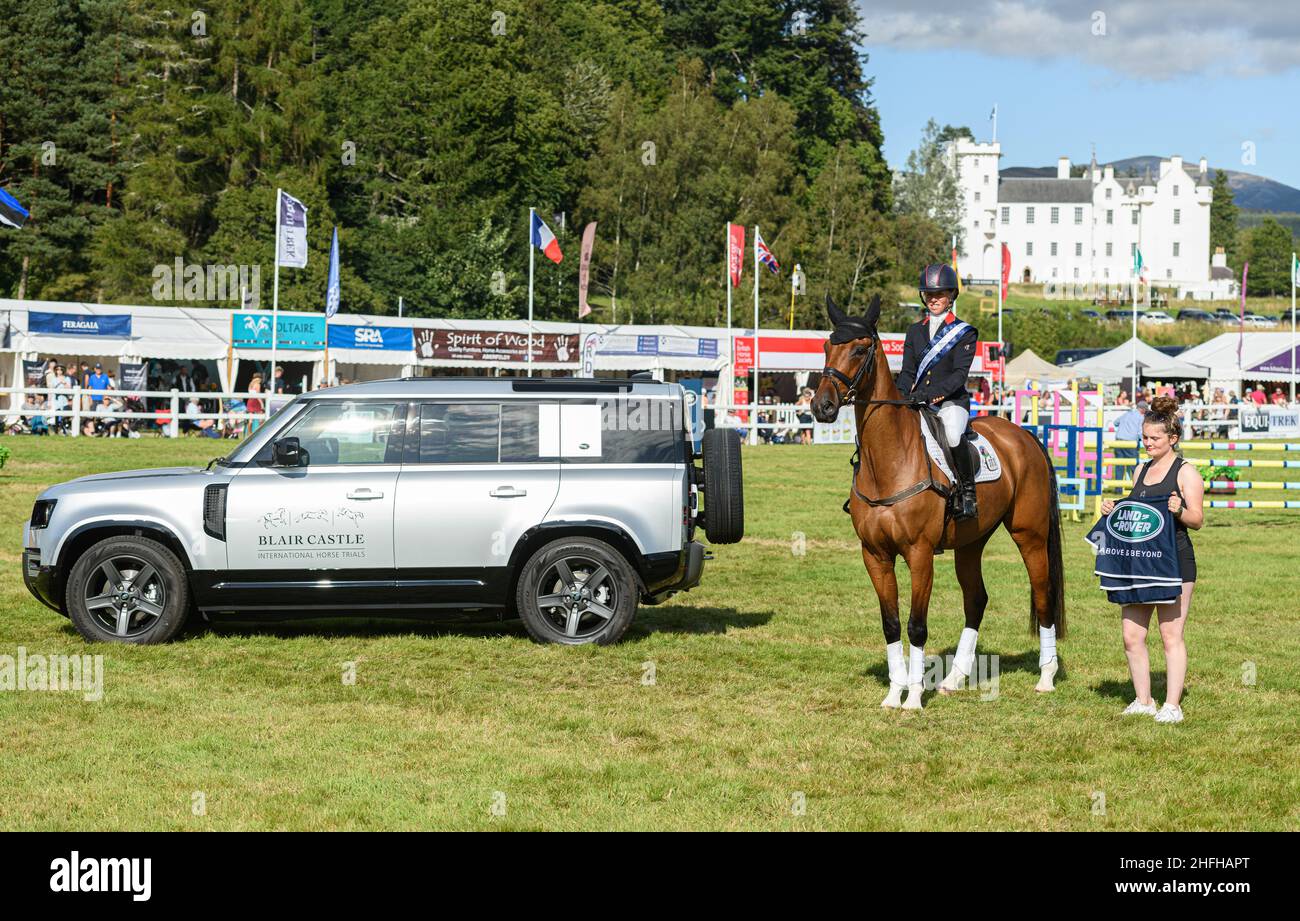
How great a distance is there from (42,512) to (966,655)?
7045 millimetres

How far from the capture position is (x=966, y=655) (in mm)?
10328

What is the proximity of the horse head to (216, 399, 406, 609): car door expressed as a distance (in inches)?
154

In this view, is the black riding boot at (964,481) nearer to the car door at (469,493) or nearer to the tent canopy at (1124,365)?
the car door at (469,493)

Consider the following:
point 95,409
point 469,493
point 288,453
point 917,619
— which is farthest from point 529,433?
point 95,409

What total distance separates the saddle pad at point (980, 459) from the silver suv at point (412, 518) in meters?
2.25

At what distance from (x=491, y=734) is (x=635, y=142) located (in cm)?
7293

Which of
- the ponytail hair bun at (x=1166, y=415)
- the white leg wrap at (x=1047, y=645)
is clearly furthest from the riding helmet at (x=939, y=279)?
the white leg wrap at (x=1047, y=645)

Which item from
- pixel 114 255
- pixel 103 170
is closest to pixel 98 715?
pixel 114 255

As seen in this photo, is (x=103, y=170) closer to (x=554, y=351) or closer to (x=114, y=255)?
(x=114, y=255)

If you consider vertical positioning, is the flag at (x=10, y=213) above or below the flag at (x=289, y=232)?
below

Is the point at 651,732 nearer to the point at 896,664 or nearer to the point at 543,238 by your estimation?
the point at 896,664

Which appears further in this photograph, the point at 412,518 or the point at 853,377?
the point at 412,518

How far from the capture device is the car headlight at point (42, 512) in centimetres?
1140

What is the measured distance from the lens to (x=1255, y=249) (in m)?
155
